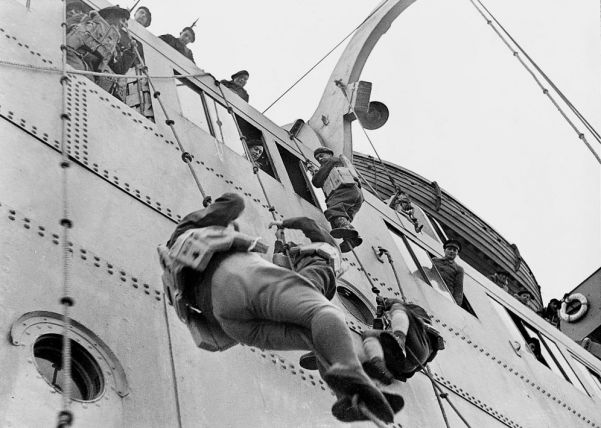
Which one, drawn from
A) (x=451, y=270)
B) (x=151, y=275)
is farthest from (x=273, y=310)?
(x=451, y=270)

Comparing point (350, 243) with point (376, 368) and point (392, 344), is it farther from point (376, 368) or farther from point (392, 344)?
point (376, 368)

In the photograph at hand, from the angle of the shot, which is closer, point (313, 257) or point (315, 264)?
point (315, 264)

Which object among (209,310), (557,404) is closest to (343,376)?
(209,310)

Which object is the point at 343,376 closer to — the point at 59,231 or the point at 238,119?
the point at 59,231

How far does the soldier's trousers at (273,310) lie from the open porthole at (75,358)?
0.96m

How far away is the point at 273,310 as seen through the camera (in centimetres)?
521

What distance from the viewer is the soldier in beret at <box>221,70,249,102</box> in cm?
1365

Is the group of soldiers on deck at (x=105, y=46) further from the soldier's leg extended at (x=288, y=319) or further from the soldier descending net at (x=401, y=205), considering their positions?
the soldier descending net at (x=401, y=205)

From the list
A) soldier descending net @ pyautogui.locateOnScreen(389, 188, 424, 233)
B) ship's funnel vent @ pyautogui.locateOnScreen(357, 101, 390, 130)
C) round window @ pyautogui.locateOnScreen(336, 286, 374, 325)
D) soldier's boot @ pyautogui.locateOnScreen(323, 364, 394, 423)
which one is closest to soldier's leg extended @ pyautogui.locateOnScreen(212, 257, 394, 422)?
soldier's boot @ pyautogui.locateOnScreen(323, 364, 394, 423)

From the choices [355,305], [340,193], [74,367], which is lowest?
[74,367]

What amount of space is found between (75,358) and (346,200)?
566 cm

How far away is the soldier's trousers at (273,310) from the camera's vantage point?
197 inches

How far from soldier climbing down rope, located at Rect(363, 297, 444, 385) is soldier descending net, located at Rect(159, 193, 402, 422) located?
320 mm

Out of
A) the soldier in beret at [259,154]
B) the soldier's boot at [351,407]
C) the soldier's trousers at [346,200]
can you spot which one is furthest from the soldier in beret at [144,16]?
the soldier's boot at [351,407]
